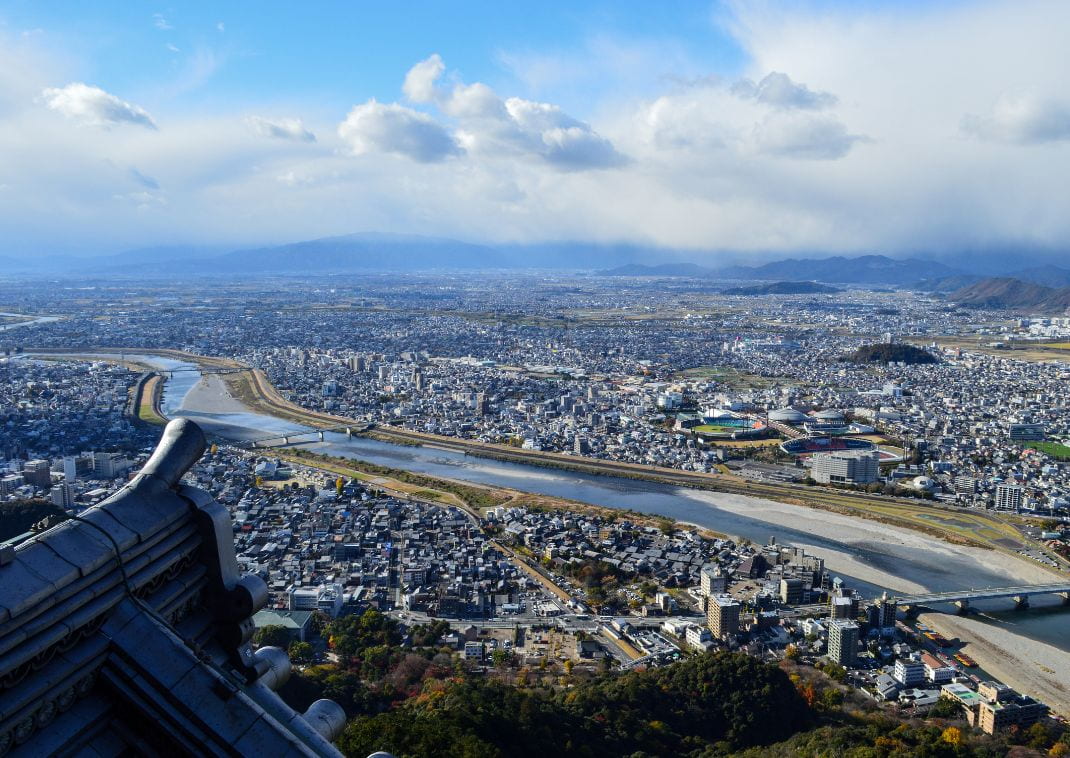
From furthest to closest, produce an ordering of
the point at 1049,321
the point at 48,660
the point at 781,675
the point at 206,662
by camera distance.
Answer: the point at 1049,321
the point at 781,675
the point at 206,662
the point at 48,660

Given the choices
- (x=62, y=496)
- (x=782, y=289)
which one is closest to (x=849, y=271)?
(x=782, y=289)

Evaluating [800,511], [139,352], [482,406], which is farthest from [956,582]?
[139,352]

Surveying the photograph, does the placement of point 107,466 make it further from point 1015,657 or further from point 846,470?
point 1015,657

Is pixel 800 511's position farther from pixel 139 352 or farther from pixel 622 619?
pixel 139 352

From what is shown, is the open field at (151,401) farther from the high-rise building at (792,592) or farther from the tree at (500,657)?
the high-rise building at (792,592)

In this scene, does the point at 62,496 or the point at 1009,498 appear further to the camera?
the point at 1009,498
